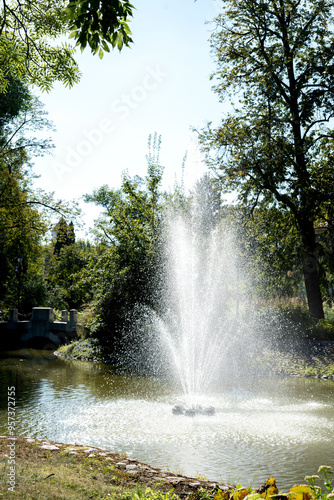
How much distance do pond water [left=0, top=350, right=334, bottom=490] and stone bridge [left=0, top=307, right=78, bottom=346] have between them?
12.6 metres

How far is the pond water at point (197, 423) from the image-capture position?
20.2ft

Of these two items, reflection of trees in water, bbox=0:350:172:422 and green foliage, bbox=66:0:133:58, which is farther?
reflection of trees in water, bbox=0:350:172:422

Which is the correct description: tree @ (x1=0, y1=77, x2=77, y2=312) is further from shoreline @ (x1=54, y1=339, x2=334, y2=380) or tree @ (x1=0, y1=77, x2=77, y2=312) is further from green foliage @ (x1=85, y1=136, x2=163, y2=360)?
shoreline @ (x1=54, y1=339, x2=334, y2=380)

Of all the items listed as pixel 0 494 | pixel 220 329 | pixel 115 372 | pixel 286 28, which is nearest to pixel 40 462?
pixel 0 494

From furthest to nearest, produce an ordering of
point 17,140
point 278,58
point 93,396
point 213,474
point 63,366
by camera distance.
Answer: point 17,140 → point 278,58 → point 63,366 → point 93,396 → point 213,474

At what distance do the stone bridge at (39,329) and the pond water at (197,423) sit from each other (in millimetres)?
12583

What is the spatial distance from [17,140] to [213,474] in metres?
24.6

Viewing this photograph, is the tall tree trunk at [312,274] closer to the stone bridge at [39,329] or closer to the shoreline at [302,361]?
the shoreline at [302,361]

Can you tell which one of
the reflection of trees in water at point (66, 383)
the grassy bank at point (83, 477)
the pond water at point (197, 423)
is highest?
the grassy bank at point (83, 477)

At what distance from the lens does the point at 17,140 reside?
1029 inches

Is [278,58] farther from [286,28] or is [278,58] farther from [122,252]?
[122,252]

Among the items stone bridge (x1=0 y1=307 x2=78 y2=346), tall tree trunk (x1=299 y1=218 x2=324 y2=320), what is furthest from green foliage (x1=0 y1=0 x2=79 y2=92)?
stone bridge (x1=0 y1=307 x2=78 y2=346)

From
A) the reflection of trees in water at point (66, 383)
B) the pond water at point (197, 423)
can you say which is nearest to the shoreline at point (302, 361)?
the pond water at point (197, 423)

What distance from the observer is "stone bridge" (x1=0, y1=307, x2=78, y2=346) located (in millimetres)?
26656
